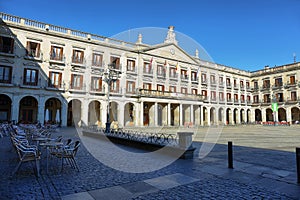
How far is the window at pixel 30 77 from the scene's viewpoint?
21489 millimetres

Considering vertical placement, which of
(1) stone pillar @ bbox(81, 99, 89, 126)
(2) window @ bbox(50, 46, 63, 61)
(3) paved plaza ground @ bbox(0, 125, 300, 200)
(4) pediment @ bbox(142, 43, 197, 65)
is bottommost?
(3) paved plaza ground @ bbox(0, 125, 300, 200)

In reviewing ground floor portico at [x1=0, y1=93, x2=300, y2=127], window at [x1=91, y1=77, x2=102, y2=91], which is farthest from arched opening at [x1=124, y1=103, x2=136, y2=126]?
window at [x1=91, y1=77, x2=102, y2=91]

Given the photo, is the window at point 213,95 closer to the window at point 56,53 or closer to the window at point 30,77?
the window at point 56,53

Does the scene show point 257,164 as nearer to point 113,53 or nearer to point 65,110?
point 65,110

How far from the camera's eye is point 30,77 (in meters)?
21.8

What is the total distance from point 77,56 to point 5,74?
7.81 meters

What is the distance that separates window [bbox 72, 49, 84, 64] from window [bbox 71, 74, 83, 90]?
181 centimetres

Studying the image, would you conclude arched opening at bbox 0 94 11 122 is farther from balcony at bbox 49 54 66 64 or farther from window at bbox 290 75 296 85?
window at bbox 290 75 296 85

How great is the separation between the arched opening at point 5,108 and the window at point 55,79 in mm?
5146

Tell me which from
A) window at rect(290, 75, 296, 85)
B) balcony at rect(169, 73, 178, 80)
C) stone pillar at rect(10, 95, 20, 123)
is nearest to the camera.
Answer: stone pillar at rect(10, 95, 20, 123)

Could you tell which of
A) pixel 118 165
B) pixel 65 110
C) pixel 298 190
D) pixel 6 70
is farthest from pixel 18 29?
pixel 298 190

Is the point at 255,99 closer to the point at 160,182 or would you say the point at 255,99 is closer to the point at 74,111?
the point at 74,111

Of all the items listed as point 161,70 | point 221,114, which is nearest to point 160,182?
point 161,70

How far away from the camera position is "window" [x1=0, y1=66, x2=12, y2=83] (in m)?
20.5
